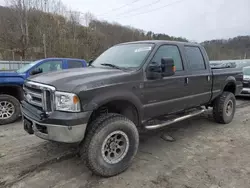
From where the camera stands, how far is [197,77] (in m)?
4.22

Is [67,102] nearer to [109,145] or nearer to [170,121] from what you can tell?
[109,145]

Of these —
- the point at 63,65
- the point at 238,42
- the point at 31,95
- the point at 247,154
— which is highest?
the point at 238,42

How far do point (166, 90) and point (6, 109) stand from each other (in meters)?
4.13

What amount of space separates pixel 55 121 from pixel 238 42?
33.3 m

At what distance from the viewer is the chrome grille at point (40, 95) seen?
8.34 feet

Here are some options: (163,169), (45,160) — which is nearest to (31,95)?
(45,160)

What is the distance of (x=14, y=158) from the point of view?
330 cm

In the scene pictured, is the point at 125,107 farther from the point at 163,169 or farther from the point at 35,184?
the point at 35,184

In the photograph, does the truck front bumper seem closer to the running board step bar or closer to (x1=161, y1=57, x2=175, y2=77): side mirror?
the running board step bar

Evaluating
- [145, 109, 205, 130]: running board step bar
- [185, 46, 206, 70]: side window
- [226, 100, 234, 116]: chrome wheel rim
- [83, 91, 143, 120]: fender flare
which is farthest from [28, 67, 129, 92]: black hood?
[226, 100, 234, 116]: chrome wheel rim

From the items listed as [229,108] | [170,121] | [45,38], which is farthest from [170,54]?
[45,38]

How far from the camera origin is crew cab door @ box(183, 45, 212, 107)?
4113mm

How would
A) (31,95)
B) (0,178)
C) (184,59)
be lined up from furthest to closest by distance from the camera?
1. (184,59)
2. (31,95)
3. (0,178)

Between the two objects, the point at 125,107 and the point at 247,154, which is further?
the point at 247,154
